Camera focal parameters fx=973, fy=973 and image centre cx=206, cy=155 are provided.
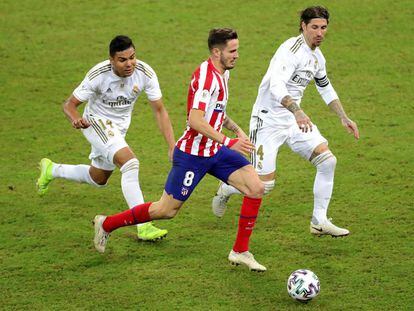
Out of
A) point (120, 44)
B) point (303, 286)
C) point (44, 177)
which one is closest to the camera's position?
point (303, 286)

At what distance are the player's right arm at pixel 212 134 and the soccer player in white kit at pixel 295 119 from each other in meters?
1.22

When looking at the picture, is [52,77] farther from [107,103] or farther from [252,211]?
[252,211]

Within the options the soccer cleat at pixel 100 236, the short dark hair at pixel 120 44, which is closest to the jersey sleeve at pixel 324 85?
the short dark hair at pixel 120 44

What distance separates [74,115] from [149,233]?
157 centimetres

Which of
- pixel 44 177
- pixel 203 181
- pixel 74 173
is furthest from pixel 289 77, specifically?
pixel 44 177

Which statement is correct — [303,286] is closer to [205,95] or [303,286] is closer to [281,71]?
[205,95]

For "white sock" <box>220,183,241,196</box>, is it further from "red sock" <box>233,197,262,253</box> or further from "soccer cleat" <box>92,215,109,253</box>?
"soccer cleat" <box>92,215,109,253</box>

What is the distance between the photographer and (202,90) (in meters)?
9.76

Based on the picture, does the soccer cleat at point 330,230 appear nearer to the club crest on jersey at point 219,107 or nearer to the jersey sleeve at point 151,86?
the club crest on jersey at point 219,107

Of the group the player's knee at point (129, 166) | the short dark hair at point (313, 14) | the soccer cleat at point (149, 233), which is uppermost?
the short dark hair at point (313, 14)

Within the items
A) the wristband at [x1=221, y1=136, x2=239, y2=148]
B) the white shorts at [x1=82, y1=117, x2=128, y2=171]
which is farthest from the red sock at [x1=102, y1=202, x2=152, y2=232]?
the wristband at [x1=221, y1=136, x2=239, y2=148]

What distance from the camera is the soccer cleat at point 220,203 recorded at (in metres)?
11.6

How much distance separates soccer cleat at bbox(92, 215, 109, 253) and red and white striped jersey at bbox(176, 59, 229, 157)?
4.19 ft

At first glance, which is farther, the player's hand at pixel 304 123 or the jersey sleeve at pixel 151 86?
the jersey sleeve at pixel 151 86
